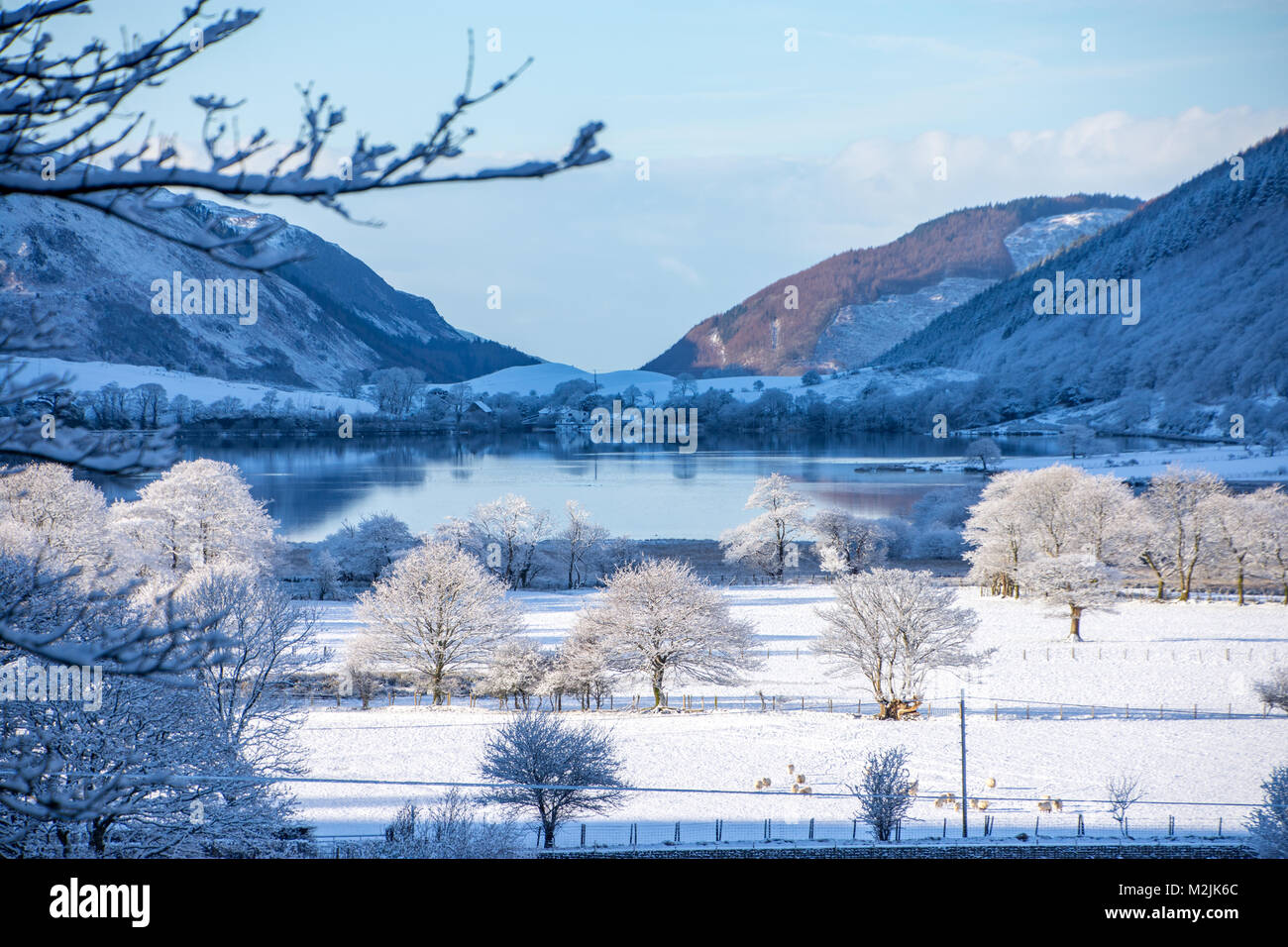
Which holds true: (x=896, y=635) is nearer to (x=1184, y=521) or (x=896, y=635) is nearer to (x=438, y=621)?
(x=438, y=621)

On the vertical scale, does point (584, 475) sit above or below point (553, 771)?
above

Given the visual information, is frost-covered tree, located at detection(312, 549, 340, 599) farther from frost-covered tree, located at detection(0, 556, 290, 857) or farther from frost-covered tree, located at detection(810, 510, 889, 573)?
frost-covered tree, located at detection(0, 556, 290, 857)

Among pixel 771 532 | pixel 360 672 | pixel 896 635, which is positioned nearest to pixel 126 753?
pixel 360 672

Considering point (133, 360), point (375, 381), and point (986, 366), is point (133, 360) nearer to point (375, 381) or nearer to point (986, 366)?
point (375, 381)

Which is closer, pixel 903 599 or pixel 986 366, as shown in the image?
pixel 903 599

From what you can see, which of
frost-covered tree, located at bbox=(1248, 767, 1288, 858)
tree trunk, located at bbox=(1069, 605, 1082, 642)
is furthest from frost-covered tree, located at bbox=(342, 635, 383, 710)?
tree trunk, located at bbox=(1069, 605, 1082, 642)
